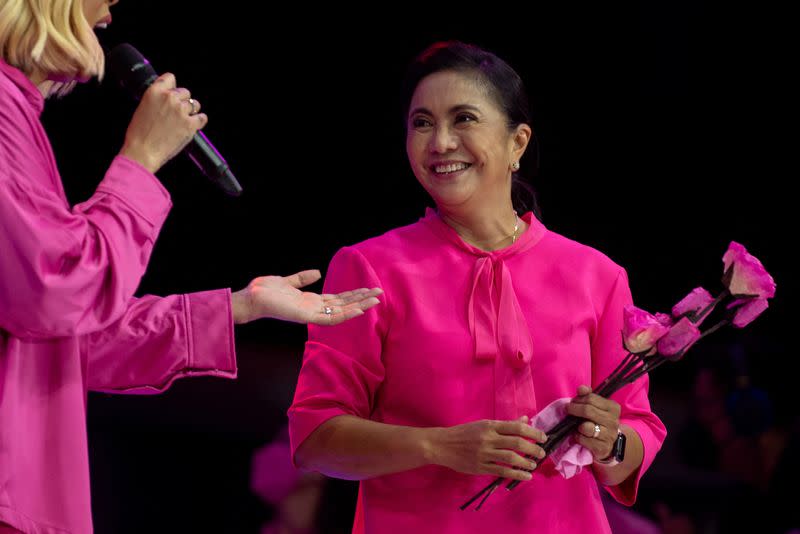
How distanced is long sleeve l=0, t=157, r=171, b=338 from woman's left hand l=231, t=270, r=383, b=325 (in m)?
0.22

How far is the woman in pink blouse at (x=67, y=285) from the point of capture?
4.31 ft

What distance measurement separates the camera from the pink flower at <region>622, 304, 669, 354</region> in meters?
1.72

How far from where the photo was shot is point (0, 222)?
1296 millimetres

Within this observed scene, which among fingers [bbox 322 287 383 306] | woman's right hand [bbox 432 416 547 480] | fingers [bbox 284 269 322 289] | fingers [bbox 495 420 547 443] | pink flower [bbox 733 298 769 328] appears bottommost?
woman's right hand [bbox 432 416 547 480]

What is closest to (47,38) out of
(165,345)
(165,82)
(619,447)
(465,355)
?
(165,82)

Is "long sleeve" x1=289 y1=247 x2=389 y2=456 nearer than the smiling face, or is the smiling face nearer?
"long sleeve" x1=289 y1=247 x2=389 y2=456

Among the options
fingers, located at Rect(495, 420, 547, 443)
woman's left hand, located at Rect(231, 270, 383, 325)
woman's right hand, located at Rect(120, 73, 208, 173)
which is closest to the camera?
woman's right hand, located at Rect(120, 73, 208, 173)

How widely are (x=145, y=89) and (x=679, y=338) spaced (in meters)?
0.92

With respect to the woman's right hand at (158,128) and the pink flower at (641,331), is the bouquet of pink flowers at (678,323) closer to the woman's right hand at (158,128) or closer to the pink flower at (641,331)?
the pink flower at (641,331)

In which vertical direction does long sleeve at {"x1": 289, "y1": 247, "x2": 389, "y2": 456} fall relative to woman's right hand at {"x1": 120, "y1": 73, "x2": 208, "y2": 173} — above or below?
below

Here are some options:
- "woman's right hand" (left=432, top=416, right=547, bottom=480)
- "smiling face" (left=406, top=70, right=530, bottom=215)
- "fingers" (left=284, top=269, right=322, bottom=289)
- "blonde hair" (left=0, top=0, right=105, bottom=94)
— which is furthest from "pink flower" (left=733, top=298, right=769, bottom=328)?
"blonde hair" (left=0, top=0, right=105, bottom=94)

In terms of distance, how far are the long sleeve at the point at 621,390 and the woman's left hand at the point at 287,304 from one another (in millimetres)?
528

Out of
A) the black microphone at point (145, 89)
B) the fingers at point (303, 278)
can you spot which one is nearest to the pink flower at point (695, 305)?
the fingers at point (303, 278)

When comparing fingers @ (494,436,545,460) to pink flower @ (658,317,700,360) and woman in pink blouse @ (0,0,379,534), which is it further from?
woman in pink blouse @ (0,0,379,534)
